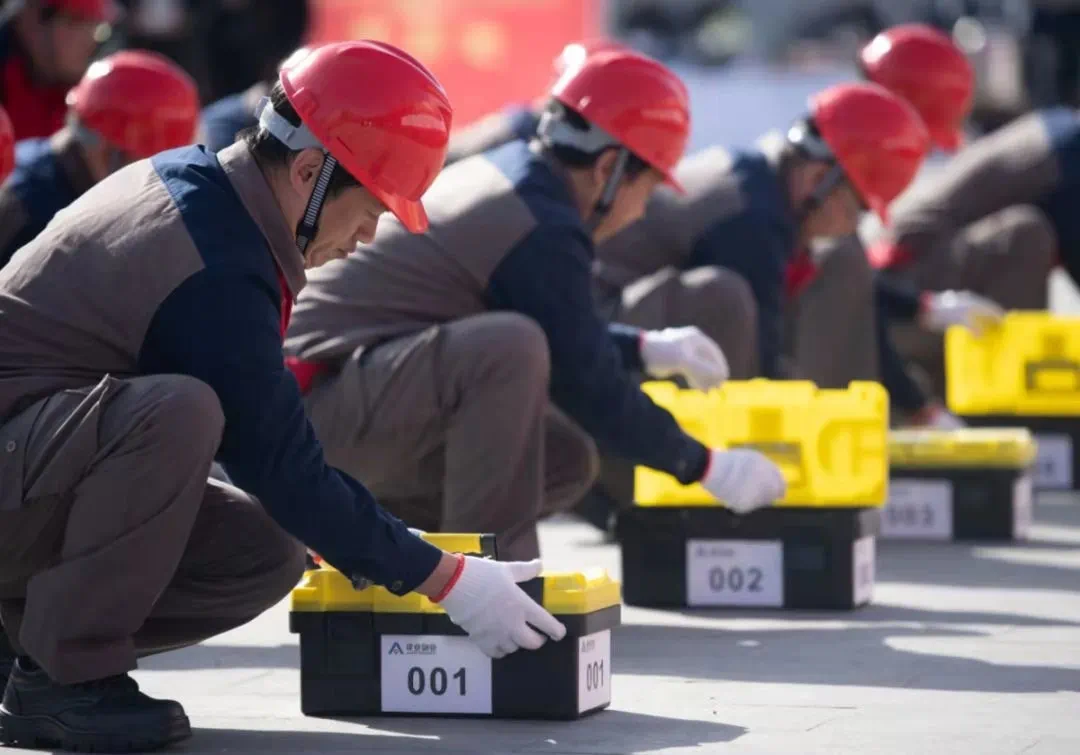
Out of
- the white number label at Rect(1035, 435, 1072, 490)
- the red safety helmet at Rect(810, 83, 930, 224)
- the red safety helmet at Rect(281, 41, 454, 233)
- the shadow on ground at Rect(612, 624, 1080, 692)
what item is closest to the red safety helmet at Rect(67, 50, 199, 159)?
the red safety helmet at Rect(810, 83, 930, 224)

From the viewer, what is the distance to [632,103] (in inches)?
237

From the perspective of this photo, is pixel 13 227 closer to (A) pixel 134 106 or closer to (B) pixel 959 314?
(A) pixel 134 106

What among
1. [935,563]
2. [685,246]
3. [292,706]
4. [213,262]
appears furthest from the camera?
[685,246]

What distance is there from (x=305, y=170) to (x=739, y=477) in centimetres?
173

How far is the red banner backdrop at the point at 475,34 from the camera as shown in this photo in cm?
1744

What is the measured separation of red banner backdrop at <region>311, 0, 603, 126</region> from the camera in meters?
17.4

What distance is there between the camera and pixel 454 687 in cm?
451

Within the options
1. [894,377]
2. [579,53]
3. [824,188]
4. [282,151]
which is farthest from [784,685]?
[894,377]

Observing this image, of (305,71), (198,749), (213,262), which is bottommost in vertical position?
(198,749)

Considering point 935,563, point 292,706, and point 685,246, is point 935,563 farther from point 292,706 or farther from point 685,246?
point 292,706

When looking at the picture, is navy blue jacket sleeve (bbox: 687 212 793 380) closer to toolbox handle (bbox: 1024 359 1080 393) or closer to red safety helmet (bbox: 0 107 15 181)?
toolbox handle (bbox: 1024 359 1080 393)

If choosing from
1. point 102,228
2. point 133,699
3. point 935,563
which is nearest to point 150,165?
point 102,228

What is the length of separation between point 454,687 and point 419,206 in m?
0.89

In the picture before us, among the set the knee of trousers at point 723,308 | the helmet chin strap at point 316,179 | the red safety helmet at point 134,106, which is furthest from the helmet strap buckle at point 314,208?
the knee of trousers at point 723,308
